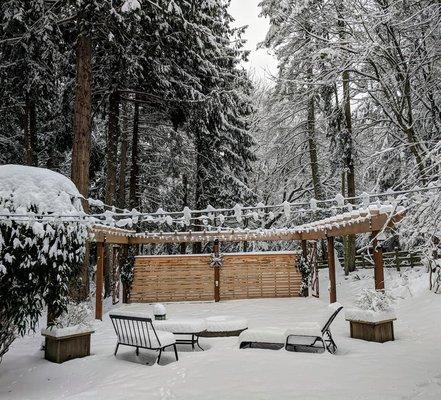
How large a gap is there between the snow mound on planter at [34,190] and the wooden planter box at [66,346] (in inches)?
90.8

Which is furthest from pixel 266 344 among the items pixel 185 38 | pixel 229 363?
pixel 185 38

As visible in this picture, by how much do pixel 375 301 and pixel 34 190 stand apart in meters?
6.90

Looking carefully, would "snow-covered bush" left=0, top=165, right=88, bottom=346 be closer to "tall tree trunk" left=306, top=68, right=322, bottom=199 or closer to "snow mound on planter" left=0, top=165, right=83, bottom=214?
"snow mound on planter" left=0, top=165, right=83, bottom=214

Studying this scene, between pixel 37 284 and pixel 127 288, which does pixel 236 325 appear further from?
pixel 127 288

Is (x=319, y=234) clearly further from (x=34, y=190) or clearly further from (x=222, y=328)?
(x=34, y=190)

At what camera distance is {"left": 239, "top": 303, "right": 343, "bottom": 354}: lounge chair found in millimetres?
7152

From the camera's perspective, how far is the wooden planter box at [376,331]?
7.84m

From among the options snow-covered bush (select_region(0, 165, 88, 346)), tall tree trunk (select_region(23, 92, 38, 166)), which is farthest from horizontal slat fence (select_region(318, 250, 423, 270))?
tall tree trunk (select_region(23, 92, 38, 166))

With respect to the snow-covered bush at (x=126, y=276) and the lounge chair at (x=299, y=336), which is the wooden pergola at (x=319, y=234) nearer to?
the snow-covered bush at (x=126, y=276)

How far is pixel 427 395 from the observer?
477cm

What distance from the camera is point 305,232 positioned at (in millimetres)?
16234

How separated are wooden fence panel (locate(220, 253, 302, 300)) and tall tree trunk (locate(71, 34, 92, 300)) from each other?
8376mm

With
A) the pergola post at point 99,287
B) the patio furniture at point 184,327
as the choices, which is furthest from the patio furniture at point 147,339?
the pergola post at point 99,287

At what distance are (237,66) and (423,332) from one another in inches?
555
